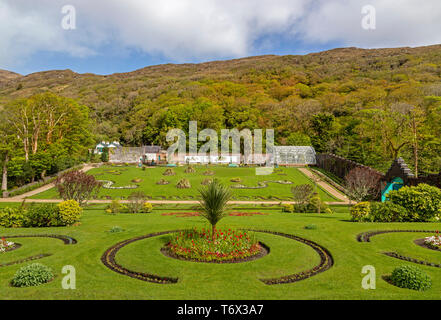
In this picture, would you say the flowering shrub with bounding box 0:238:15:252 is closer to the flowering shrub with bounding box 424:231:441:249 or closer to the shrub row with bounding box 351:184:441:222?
the flowering shrub with bounding box 424:231:441:249

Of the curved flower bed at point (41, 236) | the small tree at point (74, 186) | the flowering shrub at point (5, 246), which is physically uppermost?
the small tree at point (74, 186)

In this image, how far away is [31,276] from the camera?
8.16 m

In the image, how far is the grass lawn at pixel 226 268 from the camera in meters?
7.46

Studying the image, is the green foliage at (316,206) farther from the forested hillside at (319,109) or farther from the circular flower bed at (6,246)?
the circular flower bed at (6,246)

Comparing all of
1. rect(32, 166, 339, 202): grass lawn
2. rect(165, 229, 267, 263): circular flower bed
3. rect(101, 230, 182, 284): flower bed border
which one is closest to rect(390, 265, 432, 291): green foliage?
rect(165, 229, 267, 263): circular flower bed

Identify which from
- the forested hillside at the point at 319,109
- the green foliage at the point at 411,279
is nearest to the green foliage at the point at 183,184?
the forested hillside at the point at 319,109

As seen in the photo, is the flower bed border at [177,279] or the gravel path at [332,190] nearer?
the flower bed border at [177,279]

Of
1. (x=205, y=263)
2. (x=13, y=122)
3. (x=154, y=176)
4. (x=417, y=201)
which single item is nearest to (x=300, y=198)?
(x=417, y=201)

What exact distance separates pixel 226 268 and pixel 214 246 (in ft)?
5.98

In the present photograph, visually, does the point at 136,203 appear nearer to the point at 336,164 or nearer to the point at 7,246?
the point at 7,246

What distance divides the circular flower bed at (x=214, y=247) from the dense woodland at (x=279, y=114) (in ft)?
106

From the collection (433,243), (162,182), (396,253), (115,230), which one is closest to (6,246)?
(115,230)

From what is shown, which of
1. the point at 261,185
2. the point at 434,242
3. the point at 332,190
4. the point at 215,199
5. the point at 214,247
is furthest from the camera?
the point at 261,185
